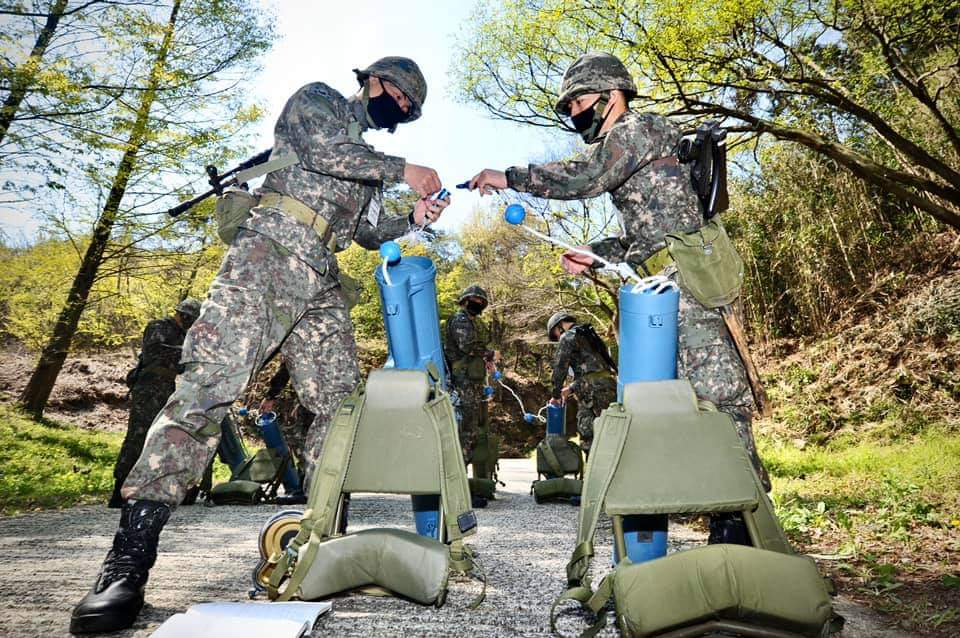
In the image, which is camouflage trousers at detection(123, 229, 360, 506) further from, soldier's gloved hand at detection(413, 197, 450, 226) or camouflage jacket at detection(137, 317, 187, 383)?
camouflage jacket at detection(137, 317, 187, 383)

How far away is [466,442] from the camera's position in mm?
6707

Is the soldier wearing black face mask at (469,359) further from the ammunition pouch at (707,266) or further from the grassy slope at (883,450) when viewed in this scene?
the ammunition pouch at (707,266)

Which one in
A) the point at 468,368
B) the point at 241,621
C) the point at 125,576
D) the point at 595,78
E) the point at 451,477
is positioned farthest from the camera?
the point at 468,368

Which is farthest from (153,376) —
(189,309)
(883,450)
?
(883,450)

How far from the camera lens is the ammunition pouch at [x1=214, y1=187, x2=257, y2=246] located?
2.88 metres

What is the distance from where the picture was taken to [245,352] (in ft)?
8.24

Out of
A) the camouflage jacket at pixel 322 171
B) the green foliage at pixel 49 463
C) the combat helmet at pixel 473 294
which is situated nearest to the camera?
the camouflage jacket at pixel 322 171

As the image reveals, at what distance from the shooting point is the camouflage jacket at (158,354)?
20.3 ft

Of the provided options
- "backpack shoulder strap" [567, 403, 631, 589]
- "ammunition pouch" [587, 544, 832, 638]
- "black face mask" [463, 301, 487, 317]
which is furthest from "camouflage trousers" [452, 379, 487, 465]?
"ammunition pouch" [587, 544, 832, 638]

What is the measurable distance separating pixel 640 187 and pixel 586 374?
15.2 feet

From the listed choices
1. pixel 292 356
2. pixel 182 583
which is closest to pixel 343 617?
pixel 182 583

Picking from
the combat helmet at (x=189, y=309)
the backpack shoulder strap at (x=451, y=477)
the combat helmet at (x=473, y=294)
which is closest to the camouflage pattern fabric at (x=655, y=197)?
the backpack shoulder strap at (x=451, y=477)

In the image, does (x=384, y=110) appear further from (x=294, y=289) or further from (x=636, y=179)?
(x=636, y=179)

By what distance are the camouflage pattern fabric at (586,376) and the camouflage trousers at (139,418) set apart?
179 inches
